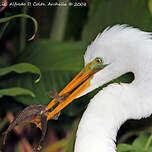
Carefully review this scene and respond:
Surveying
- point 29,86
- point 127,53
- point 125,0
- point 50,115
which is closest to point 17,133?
point 29,86

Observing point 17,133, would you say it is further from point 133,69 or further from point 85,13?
point 133,69

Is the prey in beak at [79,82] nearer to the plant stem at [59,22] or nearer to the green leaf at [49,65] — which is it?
the green leaf at [49,65]

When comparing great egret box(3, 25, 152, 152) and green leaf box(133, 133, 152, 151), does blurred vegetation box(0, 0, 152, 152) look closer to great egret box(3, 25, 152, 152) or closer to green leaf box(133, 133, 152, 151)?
green leaf box(133, 133, 152, 151)

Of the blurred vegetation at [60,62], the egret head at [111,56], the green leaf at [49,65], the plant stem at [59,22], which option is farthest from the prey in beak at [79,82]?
the plant stem at [59,22]

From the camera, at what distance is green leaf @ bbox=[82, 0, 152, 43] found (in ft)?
4.98

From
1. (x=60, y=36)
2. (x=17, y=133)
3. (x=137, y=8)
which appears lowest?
(x=17, y=133)

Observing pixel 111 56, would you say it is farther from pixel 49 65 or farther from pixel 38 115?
pixel 49 65

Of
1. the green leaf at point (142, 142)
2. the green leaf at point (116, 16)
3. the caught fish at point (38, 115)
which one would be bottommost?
the green leaf at point (142, 142)

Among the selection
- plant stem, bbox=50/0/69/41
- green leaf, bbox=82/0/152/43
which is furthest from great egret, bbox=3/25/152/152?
plant stem, bbox=50/0/69/41

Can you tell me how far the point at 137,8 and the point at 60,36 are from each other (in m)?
0.48

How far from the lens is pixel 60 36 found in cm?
188

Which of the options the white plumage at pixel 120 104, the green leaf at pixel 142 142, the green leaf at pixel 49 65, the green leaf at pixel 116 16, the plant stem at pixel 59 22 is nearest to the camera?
the white plumage at pixel 120 104

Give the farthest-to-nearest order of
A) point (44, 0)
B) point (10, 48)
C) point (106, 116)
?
point (10, 48) → point (44, 0) → point (106, 116)

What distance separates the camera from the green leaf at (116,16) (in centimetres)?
152
